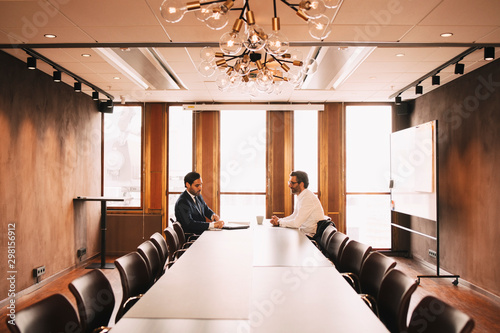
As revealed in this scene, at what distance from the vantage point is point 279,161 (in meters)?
7.20

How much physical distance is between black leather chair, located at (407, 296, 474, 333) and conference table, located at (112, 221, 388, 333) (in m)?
0.26

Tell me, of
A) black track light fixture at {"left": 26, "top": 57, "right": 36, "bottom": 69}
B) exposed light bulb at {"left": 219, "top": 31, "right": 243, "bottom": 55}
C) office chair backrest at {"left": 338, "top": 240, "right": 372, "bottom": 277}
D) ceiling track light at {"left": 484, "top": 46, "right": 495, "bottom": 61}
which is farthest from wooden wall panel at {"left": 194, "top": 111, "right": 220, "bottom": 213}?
ceiling track light at {"left": 484, "top": 46, "right": 495, "bottom": 61}

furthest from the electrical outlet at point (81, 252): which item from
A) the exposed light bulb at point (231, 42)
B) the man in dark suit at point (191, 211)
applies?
the exposed light bulb at point (231, 42)

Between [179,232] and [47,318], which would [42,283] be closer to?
[179,232]

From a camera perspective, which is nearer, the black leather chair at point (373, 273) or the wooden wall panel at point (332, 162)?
the black leather chair at point (373, 273)

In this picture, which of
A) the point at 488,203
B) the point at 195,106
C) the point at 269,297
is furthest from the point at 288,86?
the point at 269,297

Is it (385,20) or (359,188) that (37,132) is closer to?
(385,20)

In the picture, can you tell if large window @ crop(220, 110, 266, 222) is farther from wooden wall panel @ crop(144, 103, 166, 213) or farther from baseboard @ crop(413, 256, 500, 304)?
baseboard @ crop(413, 256, 500, 304)

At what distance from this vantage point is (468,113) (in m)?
5.02

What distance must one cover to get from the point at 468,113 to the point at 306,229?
9.68 ft

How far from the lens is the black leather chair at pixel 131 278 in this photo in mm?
2410

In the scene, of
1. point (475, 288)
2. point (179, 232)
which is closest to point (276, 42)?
point (179, 232)

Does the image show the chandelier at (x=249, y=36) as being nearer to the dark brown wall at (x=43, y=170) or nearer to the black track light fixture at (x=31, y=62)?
the black track light fixture at (x=31, y=62)

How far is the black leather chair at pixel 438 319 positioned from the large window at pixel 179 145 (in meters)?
5.82
